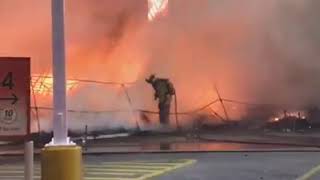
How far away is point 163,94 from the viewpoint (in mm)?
21828

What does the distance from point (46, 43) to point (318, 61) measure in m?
8.54

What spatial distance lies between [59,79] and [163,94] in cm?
1455

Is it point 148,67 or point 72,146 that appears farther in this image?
point 148,67

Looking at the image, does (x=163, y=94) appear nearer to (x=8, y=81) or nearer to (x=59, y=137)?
(x=8, y=81)

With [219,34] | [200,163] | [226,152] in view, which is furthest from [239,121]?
[200,163]

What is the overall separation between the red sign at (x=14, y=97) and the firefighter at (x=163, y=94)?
500 inches

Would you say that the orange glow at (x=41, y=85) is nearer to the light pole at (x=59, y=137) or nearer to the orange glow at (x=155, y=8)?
the orange glow at (x=155, y=8)

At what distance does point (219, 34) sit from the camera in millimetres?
23531

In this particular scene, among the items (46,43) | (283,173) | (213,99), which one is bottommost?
(283,173)

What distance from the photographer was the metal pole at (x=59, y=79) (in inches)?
287

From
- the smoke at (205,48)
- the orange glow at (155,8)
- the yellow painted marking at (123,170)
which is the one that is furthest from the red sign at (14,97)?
the orange glow at (155,8)

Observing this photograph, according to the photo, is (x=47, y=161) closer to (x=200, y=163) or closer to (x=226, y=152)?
(x=200, y=163)

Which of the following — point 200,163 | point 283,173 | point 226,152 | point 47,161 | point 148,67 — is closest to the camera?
point 47,161

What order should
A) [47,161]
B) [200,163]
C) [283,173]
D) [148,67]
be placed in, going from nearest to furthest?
[47,161] < [283,173] < [200,163] < [148,67]
